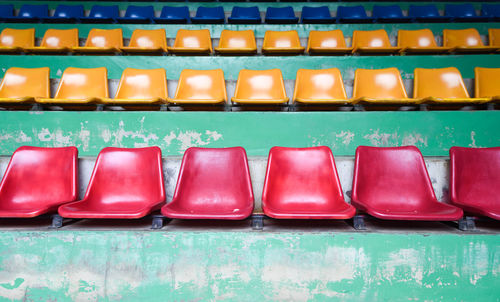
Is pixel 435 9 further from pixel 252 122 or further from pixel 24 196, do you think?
pixel 24 196

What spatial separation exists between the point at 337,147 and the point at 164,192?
103 centimetres

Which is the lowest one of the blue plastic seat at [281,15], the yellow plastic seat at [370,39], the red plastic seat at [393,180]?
the red plastic seat at [393,180]

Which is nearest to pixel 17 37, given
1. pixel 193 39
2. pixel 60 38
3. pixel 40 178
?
pixel 60 38

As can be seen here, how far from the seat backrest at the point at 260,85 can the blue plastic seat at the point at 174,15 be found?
2.46m

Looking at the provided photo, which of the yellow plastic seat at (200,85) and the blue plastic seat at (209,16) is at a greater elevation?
the blue plastic seat at (209,16)

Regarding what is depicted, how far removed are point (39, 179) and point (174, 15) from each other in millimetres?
3534

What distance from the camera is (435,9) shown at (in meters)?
4.31

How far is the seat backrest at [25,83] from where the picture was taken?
7.79 ft

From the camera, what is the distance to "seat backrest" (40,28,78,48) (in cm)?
343

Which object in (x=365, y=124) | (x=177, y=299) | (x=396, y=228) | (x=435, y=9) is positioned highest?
(x=435, y=9)

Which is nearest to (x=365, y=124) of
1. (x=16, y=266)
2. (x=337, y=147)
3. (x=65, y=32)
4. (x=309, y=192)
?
(x=337, y=147)

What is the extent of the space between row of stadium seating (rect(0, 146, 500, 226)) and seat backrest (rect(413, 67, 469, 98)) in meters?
0.83

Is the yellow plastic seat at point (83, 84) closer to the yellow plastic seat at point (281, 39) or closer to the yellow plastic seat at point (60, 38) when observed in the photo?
the yellow plastic seat at point (60, 38)

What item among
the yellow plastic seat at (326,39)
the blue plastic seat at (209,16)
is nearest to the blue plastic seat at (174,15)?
the blue plastic seat at (209,16)
